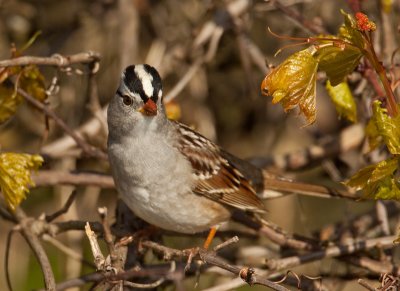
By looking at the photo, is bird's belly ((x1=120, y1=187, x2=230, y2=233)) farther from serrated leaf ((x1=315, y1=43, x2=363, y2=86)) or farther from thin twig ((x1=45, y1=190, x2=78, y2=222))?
serrated leaf ((x1=315, y1=43, x2=363, y2=86))

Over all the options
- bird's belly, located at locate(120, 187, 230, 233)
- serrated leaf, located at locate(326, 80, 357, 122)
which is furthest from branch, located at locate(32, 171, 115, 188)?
serrated leaf, located at locate(326, 80, 357, 122)

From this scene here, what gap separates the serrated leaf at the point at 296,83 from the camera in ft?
6.96

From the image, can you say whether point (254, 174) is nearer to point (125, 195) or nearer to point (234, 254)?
point (234, 254)

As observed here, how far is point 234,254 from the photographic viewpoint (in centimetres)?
354

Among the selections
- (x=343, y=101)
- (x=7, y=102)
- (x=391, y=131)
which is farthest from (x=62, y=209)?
(x=391, y=131)

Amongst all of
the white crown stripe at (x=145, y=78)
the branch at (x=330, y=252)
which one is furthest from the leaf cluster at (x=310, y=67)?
the branch at (x=330, y=252)

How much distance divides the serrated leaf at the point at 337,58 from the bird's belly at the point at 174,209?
101 cm

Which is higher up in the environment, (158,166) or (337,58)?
(337,58)

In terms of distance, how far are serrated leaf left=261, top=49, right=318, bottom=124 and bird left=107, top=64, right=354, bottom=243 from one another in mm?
760

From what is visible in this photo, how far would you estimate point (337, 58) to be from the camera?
2186 mm

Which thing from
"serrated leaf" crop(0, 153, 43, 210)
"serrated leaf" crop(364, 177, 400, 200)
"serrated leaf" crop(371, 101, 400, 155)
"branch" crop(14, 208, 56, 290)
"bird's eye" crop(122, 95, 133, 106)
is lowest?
"branch" crop(14, 208, 56, 290)

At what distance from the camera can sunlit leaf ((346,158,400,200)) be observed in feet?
7.14

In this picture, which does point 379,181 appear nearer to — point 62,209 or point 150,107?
point 150,107

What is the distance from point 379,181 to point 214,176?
3.74ft
